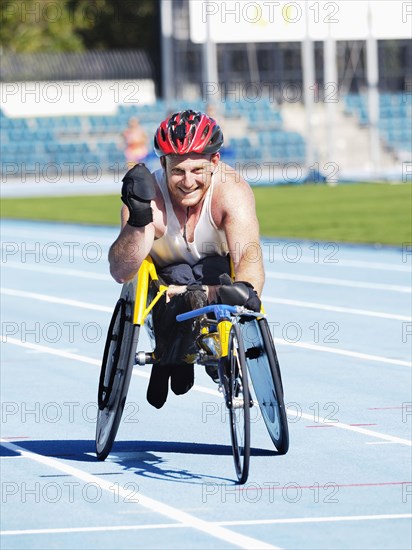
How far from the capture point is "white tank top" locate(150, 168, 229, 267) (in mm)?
7742

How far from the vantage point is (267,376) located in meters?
7.79

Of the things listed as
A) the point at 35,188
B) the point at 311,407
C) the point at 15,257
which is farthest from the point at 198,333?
the point at 35,188

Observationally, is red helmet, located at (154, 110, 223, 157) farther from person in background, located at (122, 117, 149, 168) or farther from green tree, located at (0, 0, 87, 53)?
green tree, located at (0, 0, 87, 53)

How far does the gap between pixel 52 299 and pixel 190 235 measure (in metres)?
9.02

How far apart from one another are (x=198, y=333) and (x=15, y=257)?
14.7 m

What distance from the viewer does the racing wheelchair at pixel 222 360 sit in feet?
24.3

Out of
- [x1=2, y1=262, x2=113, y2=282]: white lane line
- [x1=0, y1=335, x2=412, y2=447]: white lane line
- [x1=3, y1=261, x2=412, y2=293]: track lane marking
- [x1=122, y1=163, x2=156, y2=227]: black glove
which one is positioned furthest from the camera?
[x1=2, y1=262, x2=113, y2=282]: white lane line

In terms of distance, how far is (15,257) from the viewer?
72.7 ft

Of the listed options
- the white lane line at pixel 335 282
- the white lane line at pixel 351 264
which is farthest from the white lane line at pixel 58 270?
the white lane line at pixel 351 264

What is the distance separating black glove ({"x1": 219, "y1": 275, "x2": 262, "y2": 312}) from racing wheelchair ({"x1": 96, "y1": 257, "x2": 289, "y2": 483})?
3 cm

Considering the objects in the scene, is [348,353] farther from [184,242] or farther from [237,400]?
[237,400]

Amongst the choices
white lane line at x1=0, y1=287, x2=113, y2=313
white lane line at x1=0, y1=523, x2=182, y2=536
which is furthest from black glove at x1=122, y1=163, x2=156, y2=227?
white lane line at x1=0, y1=287, x2=113, y2=313

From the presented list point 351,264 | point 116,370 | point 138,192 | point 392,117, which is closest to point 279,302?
point 351,264

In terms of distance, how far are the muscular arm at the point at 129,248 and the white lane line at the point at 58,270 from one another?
1092 centimetres
